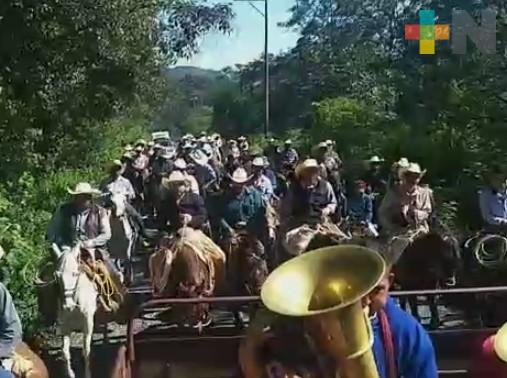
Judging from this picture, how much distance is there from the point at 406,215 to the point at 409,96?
1144cm

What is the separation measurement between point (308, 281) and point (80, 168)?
848 inches

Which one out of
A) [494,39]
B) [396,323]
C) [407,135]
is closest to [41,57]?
[494,39]

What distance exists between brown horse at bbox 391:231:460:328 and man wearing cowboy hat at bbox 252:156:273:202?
316cm

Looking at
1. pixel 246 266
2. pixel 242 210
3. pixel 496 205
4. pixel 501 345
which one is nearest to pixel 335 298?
pixel 501 345

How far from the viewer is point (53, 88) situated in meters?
17.2

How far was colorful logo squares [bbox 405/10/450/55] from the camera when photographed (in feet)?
94.3

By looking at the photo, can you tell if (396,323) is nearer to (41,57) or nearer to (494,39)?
(41,57)

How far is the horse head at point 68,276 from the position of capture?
9.80 m

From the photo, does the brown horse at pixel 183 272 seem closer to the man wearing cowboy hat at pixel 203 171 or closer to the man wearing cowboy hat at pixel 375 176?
the man wearing cowboy hat at pixel 203 171

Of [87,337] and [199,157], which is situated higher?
[199,157]

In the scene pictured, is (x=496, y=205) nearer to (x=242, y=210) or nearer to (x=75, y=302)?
(x=242, y=210)

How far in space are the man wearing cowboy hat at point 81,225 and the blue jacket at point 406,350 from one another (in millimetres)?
6832

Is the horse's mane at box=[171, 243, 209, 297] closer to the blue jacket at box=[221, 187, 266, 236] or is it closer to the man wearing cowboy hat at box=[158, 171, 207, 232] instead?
the man wearing cowboy hat at box=[158, 171, 207, 232]

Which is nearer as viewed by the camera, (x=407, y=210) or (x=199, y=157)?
(x=407, y=210)
